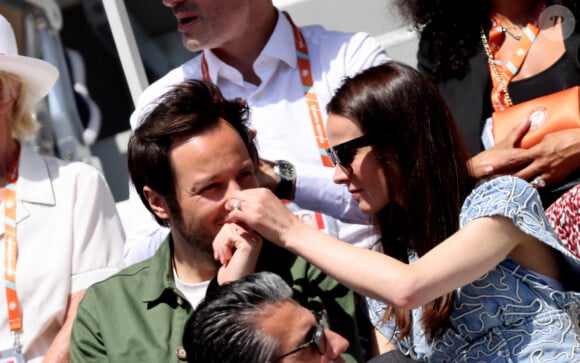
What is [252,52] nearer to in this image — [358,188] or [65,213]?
[65,213]

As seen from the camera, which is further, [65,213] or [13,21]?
[13,21]

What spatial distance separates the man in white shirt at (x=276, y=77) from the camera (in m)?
3.33

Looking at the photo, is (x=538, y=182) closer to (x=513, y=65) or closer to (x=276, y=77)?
(x=513, y=65)

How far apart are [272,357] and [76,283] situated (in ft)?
4.43

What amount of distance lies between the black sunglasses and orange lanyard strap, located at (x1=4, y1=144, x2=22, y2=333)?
128 cm

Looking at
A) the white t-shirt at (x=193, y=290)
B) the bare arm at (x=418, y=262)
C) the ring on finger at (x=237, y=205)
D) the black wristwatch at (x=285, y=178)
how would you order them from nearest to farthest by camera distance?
the bare arm at (x=418, y=262) → the ring on finger at (x=237, y=205) → the white t-shirt at (x=193, y=290) → the black wristwatch at (x=285, y=178)

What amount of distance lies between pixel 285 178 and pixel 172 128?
1.40 feet

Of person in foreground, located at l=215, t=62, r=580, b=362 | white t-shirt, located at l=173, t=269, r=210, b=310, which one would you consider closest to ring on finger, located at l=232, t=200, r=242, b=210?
person in foreground, located at l=215, t=62, r=580, b=362

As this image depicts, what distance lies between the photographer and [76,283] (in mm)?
3393

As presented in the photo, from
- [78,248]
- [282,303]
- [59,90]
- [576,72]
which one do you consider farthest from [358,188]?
[59,90]

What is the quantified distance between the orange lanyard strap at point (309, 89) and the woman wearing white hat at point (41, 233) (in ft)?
2.02

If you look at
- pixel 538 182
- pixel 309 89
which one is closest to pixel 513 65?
pixel 538 182

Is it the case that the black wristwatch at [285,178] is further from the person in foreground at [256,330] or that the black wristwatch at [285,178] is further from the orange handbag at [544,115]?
the person in foreground at [256,330]

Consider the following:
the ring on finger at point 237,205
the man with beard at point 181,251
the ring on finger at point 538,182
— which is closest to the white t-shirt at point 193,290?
the man with beard at point 181,251
